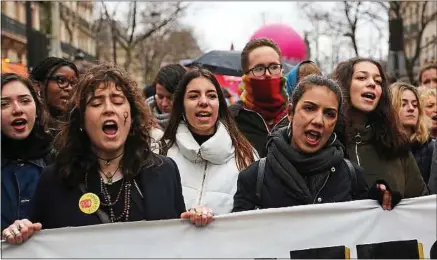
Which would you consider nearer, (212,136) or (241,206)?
(241,206)

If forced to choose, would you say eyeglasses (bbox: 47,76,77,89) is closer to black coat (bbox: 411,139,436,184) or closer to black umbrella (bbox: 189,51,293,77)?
black coat (bbox: 411,139,436,184)

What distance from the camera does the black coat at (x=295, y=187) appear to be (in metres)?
3.10

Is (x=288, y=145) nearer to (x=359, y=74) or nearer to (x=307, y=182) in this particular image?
(x=307, y=182)

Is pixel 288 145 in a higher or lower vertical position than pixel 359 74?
lower

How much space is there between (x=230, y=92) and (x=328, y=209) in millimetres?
6312

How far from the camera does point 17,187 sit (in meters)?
3.30

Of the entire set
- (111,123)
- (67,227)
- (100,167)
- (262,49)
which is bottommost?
(67,227)

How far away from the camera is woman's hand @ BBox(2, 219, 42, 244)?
2850mm

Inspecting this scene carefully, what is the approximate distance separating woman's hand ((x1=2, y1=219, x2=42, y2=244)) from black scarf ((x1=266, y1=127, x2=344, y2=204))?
3.71 ft

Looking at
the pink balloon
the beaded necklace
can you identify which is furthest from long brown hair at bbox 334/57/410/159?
the pink balloon

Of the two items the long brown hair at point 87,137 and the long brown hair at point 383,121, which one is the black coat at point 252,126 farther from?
the long brown hair at point 87,137

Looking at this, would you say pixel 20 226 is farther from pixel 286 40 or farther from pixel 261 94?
pixel 286 40

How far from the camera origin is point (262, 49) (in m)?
4.44

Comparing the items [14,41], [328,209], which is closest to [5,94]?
[328,209]
